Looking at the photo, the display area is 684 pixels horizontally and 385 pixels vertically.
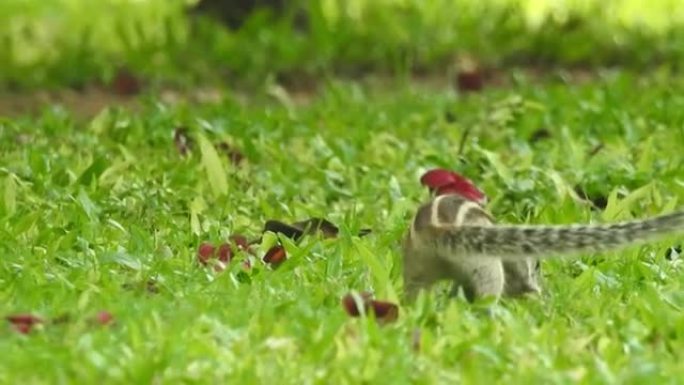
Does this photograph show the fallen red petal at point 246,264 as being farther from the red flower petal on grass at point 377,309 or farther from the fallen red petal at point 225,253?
the red flower petal on grass at point 377,309

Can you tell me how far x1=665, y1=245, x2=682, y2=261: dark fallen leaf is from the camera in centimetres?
687

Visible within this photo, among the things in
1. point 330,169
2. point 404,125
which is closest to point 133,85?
point 404,125

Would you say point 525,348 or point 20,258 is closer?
point 525,348

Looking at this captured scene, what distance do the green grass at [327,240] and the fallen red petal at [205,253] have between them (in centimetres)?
4

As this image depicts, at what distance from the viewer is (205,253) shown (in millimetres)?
6621

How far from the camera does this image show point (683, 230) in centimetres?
552

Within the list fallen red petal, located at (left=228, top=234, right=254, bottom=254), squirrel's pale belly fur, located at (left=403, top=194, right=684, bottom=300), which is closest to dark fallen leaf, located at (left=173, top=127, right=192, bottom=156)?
fallen red petal, located at (left=228, top=234, right=254, bottom=254)

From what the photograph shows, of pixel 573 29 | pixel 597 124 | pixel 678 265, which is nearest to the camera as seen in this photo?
pixel 678 265

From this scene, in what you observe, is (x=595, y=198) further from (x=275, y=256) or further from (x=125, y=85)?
(x=125, y=85)

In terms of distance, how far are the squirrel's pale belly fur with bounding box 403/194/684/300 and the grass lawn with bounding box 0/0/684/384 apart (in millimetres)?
83

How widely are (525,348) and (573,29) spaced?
275 inches

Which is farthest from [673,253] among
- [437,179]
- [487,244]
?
[487,244]

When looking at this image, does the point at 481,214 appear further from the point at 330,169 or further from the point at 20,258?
the point at 330,169

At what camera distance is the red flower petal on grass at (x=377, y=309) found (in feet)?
18.4
